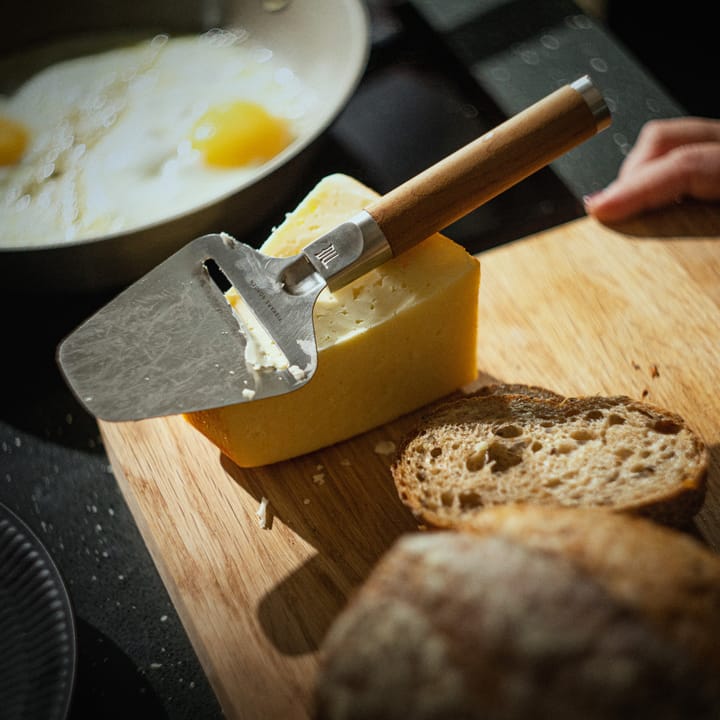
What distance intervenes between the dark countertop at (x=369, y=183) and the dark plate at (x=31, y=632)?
20cm

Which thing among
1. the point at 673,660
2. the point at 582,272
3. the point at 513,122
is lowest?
the point at 582,272

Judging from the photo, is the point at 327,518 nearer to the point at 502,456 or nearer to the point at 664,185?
the point at 502,456

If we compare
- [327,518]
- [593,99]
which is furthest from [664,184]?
[327,518]

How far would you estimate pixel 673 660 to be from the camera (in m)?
0.89

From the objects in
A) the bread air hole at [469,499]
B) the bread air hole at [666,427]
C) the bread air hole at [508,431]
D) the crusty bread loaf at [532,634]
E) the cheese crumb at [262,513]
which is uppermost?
the crusty bread loaf at [532,634]

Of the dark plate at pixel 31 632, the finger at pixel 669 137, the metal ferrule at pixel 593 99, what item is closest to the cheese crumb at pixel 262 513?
the dark plate at pixel 31 632

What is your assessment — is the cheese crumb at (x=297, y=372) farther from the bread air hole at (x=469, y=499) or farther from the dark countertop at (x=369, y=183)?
the dark countertop at (x=369, y=183)

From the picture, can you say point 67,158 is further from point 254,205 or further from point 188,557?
point 188,557

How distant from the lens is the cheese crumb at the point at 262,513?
1459 mm

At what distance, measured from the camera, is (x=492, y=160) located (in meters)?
1.44

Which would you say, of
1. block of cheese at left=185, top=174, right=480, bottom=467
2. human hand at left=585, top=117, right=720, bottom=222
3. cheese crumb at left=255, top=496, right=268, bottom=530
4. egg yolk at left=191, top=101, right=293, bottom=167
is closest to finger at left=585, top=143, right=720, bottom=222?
human hand at left=585, top=117, right=720, bottom=222

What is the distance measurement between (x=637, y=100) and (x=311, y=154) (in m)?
0.98

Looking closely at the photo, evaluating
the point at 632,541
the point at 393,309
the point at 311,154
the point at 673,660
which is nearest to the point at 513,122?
the point at 393,309

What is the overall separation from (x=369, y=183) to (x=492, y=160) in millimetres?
771
